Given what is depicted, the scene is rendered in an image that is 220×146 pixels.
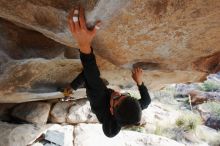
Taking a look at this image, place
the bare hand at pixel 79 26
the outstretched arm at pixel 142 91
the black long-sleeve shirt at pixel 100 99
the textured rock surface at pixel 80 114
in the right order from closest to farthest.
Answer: the bare hand at pixel 79 26, the black long-sleeve shirt at pixel 100 99, the outstretched arm at pixel 142 91, the textured rock surface at pixel 80 114

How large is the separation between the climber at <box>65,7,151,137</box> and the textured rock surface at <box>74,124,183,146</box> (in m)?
4.13

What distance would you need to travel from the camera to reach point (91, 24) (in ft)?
8.64

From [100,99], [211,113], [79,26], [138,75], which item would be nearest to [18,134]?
[138,75]

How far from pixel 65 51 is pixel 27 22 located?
4.75ft

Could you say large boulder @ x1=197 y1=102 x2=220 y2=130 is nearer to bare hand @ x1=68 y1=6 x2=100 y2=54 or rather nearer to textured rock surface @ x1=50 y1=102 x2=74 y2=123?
textured rock surface @ x1=50 y1=102 x2=74 y2=123

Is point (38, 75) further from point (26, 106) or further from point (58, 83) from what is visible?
point (26, 106)

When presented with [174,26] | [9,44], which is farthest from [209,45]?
[9,44]

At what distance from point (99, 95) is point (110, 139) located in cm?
457

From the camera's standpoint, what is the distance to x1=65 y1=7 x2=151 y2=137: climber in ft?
8.27

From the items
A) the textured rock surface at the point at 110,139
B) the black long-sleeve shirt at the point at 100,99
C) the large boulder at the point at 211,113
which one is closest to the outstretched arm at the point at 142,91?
the black long-sleeve shirt at the point at 100,99

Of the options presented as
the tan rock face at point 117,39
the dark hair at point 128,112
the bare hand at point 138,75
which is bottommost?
the dark hair at point 128,112

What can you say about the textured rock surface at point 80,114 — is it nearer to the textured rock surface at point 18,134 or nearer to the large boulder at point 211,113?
the textured rock surface at point 18,134

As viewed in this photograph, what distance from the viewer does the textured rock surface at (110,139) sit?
736 cm

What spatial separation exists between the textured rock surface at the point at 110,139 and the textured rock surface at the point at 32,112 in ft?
2.87
